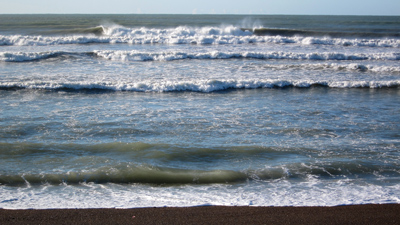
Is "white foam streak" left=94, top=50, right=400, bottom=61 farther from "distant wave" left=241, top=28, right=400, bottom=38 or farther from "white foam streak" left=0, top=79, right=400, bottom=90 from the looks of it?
"distant wave" left=241, top=28, right=400, bottom=38

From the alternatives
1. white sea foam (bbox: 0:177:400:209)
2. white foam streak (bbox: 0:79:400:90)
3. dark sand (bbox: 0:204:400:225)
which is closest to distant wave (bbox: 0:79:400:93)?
white foam streak (bbox: 0:79:400:90)

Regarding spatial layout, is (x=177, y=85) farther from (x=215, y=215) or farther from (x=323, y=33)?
(x=323, y=33)

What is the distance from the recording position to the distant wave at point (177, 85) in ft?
35.8

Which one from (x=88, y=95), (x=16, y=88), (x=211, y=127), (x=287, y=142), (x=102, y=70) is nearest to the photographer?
(x=287, y=142)

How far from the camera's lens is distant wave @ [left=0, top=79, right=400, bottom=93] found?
10.9 metres

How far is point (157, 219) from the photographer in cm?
352

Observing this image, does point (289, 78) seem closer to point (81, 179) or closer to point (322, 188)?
point (322, 188)

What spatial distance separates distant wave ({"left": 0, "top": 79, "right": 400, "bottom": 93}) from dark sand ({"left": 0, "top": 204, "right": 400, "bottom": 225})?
24.1 feet

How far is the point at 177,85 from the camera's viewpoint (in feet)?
36.1

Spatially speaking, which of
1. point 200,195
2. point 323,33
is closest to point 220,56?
point 200,195

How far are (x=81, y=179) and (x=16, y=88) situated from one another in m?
7.85

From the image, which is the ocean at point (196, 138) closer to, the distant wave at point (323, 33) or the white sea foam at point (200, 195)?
the white sea foam at point (200, 195)

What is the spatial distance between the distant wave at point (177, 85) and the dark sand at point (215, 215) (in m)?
7.34

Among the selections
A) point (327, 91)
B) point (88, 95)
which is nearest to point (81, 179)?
point (88, 95)
